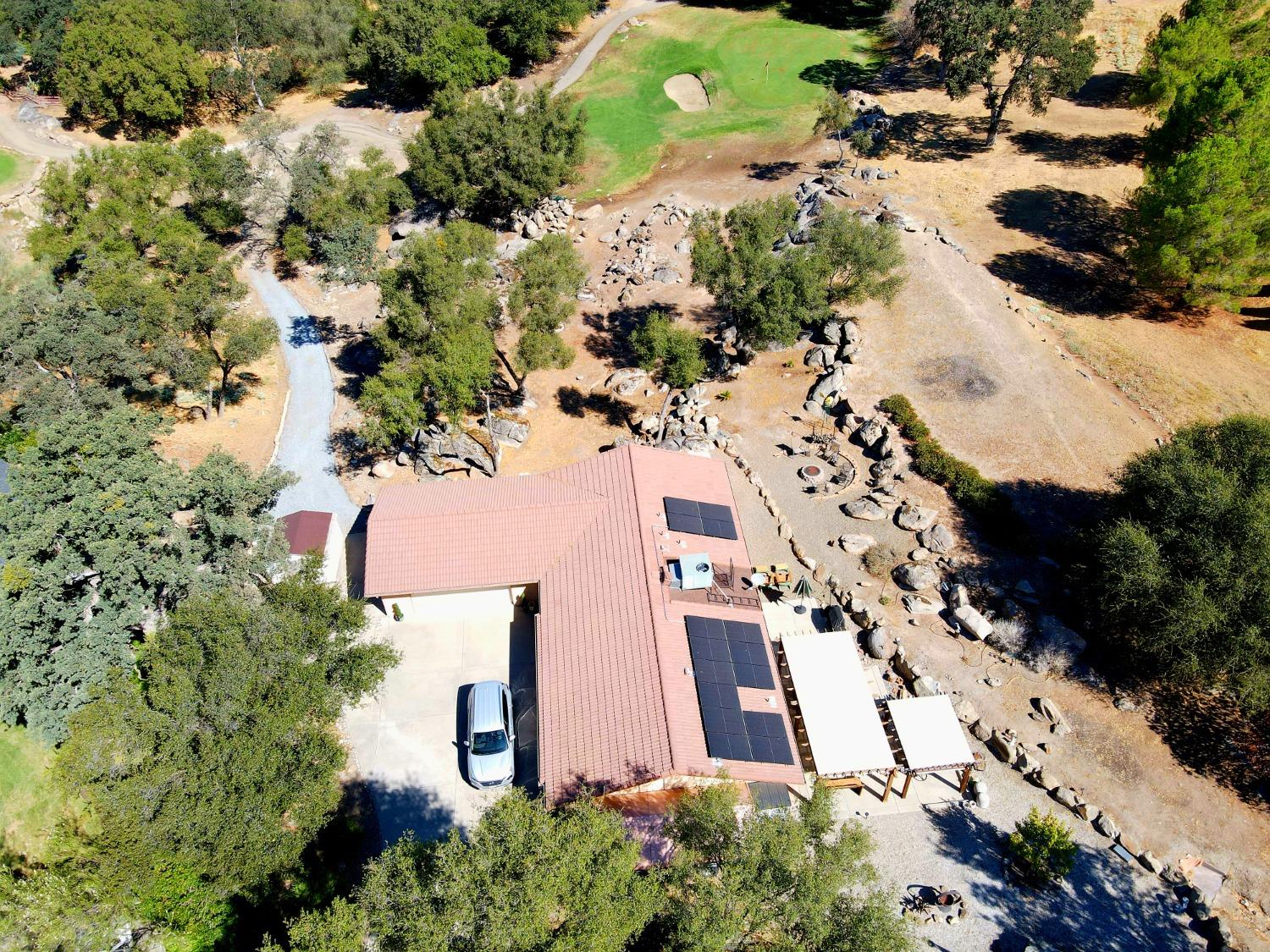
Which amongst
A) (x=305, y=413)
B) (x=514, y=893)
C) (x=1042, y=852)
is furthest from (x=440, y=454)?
(x=1042, y=852)

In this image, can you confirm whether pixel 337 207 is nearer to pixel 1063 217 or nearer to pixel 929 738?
pixel 929 738

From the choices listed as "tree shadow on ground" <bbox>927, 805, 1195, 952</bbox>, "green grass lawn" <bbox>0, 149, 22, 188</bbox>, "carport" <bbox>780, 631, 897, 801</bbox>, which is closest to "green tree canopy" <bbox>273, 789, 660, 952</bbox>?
"carport" <bbox>780, 631, 897, 801</bbox>

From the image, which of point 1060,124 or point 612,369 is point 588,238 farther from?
point 1060,124

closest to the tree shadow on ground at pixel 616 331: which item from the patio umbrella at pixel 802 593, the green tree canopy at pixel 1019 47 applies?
the patio umbrella at pixel 802 593

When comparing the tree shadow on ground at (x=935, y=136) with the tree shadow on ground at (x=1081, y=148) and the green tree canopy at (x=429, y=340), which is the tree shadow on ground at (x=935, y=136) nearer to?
the tree shadow on ground at (x=1081, y=148)

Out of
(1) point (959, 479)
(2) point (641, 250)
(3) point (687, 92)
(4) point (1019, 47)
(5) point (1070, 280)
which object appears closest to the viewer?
(1) point (959, 479)
